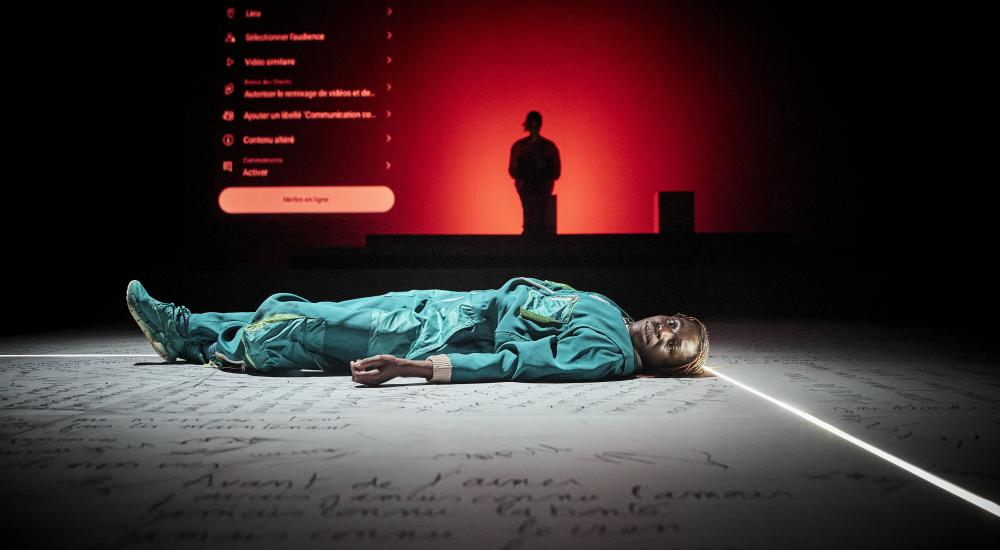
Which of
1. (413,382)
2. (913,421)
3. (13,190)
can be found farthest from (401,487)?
(13,190)

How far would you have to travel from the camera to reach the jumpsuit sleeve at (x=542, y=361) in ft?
7.22

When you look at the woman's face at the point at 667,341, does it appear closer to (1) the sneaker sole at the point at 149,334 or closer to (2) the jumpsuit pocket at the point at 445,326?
(2) the jumpsuit pocket at the point at 445,326

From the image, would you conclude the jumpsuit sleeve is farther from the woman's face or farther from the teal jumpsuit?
the woman's face

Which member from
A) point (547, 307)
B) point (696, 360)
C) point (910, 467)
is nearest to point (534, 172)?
point (547, 307)

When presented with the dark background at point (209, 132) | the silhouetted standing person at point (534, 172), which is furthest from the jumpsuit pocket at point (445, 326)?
the dark background at point (209, 132)

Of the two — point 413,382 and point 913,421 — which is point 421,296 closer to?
point 413,382

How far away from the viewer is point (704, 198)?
791cm

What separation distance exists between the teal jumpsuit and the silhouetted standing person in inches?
165

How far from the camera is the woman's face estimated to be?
7.65 ft

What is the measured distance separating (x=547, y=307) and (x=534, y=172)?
444cm

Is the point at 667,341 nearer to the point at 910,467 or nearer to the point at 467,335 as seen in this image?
the point at 467,335

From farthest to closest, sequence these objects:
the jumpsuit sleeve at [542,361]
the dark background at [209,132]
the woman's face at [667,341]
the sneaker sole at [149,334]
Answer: the dark background at [209,132], the sneaker sole at [149,334], the woman's face at [667,341], the jumpsuit sleeve at [542,361]

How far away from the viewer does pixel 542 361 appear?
224 centimetres

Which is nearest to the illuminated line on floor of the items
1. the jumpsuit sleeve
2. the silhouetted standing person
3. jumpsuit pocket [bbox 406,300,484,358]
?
the jumpsuit sleeve
